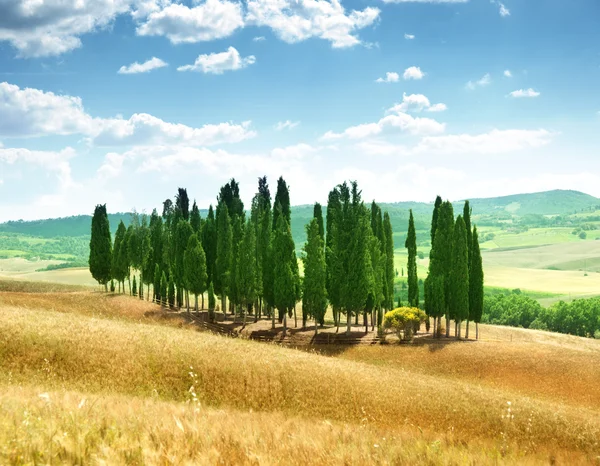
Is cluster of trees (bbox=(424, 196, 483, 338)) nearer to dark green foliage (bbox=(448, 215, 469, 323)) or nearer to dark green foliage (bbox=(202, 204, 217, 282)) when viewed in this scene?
dark green foliage (bbox=(448, 215, 469, 323))

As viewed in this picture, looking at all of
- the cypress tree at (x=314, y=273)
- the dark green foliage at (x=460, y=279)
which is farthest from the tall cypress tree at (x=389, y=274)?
the cypress tree at (x=314, y=273)

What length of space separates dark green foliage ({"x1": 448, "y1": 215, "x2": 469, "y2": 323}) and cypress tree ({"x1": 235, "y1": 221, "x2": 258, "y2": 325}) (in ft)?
74.4

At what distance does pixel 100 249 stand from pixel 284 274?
3327 centimetres

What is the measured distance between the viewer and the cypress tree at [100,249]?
3009 inches

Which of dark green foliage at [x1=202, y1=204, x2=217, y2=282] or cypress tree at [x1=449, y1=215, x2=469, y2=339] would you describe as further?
dark green foliage at [x1=202, y1=204, x2=217, y2=282]

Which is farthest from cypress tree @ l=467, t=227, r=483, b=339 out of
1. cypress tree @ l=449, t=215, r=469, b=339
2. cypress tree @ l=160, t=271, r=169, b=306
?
cypress tree @ l=160, t=271, r=169, b=306

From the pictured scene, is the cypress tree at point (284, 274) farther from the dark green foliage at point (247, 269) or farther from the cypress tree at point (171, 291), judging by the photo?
the cypress tree at point (171, 291)

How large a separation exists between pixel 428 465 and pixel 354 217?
50.7m

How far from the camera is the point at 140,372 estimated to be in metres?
23.8

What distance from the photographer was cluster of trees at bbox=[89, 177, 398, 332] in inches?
2269

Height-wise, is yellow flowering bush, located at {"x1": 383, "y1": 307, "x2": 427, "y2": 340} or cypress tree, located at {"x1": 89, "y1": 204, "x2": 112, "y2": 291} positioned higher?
cypress tree, located at {"x1": 89, "y1": 204, "x2": 112, "y2": 291}

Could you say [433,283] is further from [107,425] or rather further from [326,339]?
[107,425]

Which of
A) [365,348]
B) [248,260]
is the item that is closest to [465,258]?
[365,348]

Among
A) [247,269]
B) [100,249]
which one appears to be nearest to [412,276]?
[247,269]
